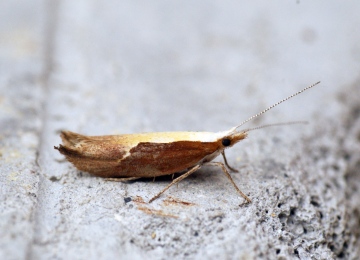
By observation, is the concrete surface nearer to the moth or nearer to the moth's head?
the moth

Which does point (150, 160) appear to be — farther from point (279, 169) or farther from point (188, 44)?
point (188, 44)

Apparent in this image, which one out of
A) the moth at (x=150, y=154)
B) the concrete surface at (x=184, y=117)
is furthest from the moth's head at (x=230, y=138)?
the concrete surface at (x=184, y=117)

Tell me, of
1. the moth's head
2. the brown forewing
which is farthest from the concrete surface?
the moth's head

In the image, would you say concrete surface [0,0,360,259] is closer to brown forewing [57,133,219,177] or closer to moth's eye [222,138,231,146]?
brown forewing [57,133,219,177]

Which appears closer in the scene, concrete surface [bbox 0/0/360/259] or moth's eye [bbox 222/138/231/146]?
concrete surface [bbox 0/0/360/259]

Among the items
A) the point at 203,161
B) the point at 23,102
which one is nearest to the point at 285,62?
the point at 203,161

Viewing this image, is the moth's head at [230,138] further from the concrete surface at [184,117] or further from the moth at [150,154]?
the concrete surface at [184,117]

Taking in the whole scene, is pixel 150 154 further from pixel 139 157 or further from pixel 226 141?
pixel 226 141
